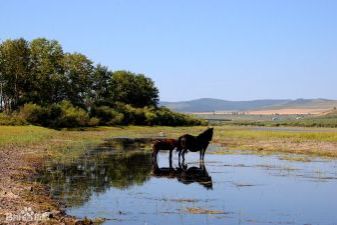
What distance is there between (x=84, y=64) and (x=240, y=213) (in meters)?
87.0

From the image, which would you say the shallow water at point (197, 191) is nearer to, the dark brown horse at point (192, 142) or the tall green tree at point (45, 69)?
the dark brown horse at point (192, 142)

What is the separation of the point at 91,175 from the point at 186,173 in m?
5.27

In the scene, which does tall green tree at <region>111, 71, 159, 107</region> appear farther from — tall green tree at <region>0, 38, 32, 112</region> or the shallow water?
the shallow water

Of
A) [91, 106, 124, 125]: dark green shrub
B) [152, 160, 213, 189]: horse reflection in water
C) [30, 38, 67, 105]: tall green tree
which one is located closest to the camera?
[152, 160, 213, 189]: horse reflection in water

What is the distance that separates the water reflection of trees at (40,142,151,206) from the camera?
849 inches

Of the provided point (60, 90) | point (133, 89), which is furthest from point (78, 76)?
point (133, 89)

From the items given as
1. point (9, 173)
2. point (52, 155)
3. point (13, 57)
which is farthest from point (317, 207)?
point (13, 57)

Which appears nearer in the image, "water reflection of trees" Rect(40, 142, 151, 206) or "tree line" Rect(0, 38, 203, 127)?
"water reflection of trees" Rect(40, 142, 151, 206)

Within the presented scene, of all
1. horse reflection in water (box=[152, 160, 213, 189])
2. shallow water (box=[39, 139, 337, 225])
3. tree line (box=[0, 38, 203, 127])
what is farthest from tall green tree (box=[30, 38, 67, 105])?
horse reflection in water (box=[152, 160, 213, 189])

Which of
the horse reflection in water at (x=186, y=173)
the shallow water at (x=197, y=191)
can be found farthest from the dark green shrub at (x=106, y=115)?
the horse reflection in water at (x=186, y=173)

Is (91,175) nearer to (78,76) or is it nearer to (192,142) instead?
(192,142)

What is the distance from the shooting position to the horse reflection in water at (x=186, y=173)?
25656 mm

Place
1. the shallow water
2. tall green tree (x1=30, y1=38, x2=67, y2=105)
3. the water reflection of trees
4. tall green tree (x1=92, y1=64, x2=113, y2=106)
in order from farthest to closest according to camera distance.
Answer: tall green tree (x1=92, y1=64, x2=113, y2=106) → tall green tree (x1=30, y1=38, x2=67, y2=105) → the water reflection of trees → the shallow water

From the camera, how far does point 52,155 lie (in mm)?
36656
